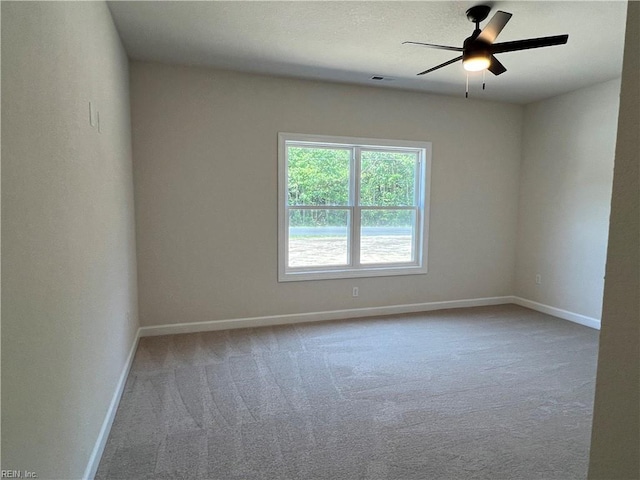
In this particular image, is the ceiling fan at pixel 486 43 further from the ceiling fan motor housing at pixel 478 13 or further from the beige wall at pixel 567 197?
the beige wall at pixel 567 197

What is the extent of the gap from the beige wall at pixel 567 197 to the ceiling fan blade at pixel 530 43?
2375 mm

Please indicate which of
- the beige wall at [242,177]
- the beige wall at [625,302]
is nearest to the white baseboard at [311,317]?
the beige wall at [242,177]

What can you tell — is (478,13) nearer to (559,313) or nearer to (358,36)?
(358,36)

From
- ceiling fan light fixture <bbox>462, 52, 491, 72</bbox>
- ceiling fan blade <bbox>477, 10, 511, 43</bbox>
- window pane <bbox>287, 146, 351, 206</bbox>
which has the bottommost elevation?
window pane <bbox>287, 146, 351, 206</bbox>

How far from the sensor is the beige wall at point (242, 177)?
376 centimetres

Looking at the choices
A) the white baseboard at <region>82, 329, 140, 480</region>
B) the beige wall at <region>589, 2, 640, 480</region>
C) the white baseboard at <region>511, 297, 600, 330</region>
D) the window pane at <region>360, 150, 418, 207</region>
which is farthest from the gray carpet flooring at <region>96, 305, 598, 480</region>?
the window pane at <region>360, 150, 418, 207</region>

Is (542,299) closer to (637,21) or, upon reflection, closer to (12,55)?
(637,21)

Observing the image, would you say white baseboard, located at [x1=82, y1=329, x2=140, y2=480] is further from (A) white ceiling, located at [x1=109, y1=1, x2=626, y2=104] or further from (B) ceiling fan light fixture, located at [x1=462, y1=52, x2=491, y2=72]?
(B) ceiling fan light fixture, located at [x1=462, y1=52, x2=491, y2=72]

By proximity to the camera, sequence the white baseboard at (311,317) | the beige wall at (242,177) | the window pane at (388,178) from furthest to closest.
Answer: the window pane at (388,178) < the white baseboard at (311,317) < the beige wall at (242,177)

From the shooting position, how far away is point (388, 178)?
4.73m

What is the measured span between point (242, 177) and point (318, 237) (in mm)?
1162

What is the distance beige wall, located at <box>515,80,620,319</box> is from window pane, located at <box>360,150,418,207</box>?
1.73 metres

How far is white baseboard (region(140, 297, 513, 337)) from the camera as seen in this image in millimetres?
3934

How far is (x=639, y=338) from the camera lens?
27.8 inches
